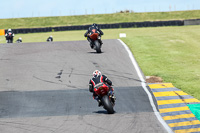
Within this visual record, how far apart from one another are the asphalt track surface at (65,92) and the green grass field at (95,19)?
41887 mm

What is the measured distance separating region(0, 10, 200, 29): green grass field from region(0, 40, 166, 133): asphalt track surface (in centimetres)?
4189

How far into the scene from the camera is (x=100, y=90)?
514 inches

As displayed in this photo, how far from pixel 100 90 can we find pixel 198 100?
439cm

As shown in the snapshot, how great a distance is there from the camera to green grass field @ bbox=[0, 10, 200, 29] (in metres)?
69.4

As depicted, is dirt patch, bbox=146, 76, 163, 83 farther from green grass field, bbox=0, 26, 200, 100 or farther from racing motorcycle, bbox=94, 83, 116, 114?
racing motorcycle, bbox=94, 83, 116, 114

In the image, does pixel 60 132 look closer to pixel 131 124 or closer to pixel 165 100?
pixel 131 124

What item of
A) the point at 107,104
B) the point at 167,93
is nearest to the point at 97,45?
the point at 167,93

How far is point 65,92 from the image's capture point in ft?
55.1

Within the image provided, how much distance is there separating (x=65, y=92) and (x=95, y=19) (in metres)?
55.7

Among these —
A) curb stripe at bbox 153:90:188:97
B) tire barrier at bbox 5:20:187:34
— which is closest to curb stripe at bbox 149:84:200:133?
curb stripe at bbox 153:90:188:97

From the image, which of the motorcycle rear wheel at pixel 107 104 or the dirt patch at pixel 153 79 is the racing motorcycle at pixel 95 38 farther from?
the motorcycle rear wheel at pixel 107 104

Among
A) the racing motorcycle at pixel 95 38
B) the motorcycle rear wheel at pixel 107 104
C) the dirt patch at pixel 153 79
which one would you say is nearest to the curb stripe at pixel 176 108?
the dirt patch at pixel 153 79

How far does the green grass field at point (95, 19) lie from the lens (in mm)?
69375

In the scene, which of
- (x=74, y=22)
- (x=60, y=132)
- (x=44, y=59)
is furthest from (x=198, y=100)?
(x=74, y=22)
